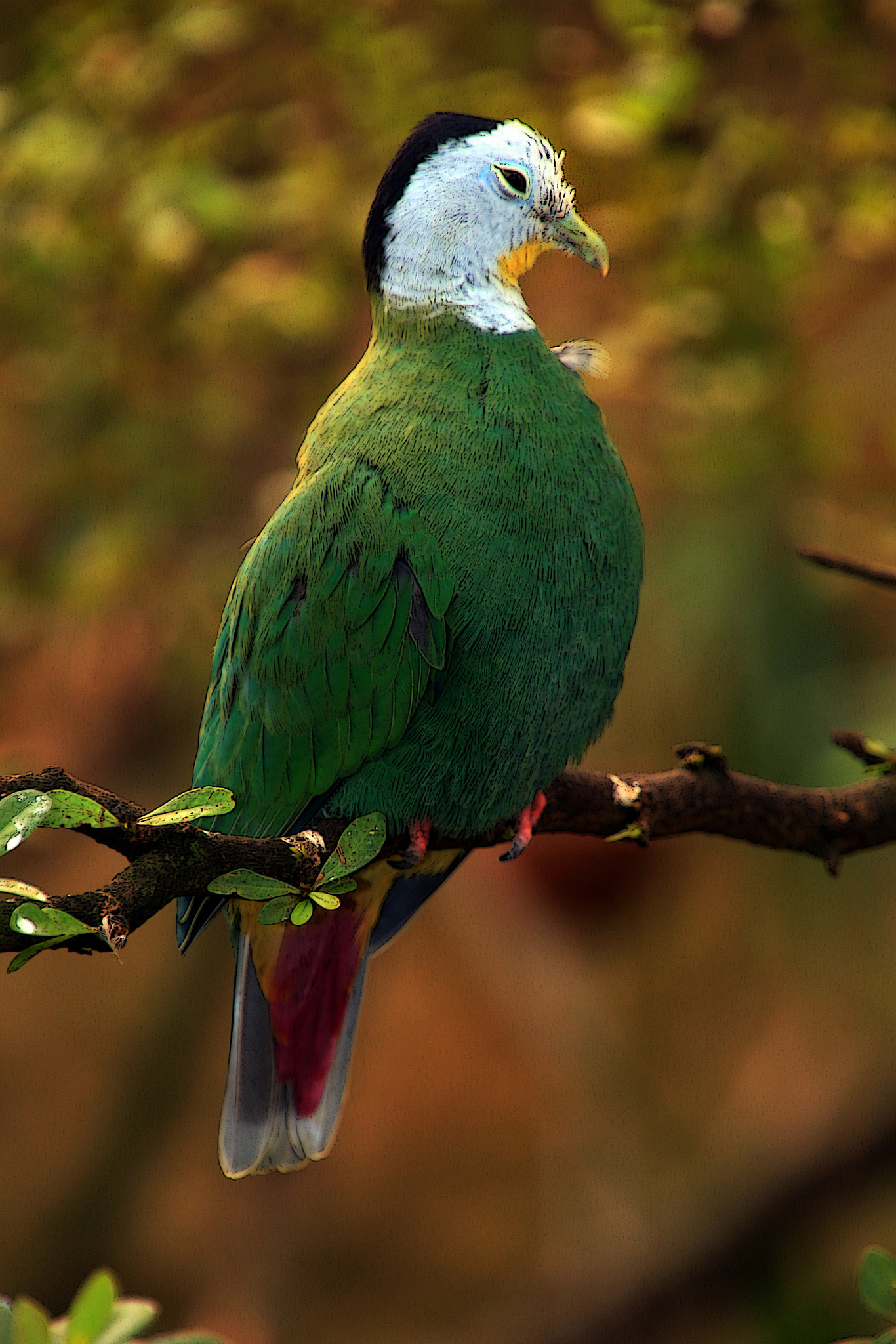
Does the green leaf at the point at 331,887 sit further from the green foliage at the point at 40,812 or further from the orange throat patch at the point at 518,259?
the orange throat patch at the point at 518,259

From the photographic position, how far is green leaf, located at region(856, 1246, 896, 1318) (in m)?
1.09

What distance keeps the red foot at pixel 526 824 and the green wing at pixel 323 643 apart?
20 cm

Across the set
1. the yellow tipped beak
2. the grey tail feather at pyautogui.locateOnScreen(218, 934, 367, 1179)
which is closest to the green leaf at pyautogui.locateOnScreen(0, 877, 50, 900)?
the grey tail feather at pyautogui.locateOnScreen(218, 934, 367, 1179)

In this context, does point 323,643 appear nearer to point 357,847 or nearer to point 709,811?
point 357,847

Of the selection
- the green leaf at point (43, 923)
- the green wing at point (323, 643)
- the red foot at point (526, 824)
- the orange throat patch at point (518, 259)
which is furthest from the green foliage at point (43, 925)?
the orange throat patch at point (518, 259)

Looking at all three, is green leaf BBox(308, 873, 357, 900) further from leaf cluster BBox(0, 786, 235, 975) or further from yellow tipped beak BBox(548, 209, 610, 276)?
yellow tipped beak BBox(548, 209, 610, 276)

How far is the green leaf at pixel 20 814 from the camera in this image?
831mm

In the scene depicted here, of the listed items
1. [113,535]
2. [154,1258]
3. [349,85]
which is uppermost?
[349,85]

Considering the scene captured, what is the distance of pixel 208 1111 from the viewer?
4762mm

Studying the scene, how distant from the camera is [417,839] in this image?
4.79 ft

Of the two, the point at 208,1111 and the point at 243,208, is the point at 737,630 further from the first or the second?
the point at 208,1111

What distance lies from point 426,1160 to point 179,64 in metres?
4.09

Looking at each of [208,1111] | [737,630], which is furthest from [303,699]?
[208,1111]

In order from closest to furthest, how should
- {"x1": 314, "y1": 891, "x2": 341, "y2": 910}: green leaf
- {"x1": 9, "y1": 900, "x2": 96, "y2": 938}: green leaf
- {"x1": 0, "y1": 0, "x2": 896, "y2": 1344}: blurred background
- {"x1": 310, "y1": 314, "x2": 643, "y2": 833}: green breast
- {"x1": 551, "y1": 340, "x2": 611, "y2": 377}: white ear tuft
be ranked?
{"x1": 9, "y1": 900, "x2": 96, "y2": 938}: green leaf
{"x1": 314, "y1": 891, "x2": 341, "y2": 910}: green leaf
{"x1": 310, "y1": 314, "x2": 643, "y2": 833}: green breast
{"x1": 551, "y1": 340, "x2": 611, "y2": 377}: white ear tuft
{"x1": 0, "y1": 0, "x2": 896, "y2": 1344}: blurred background
